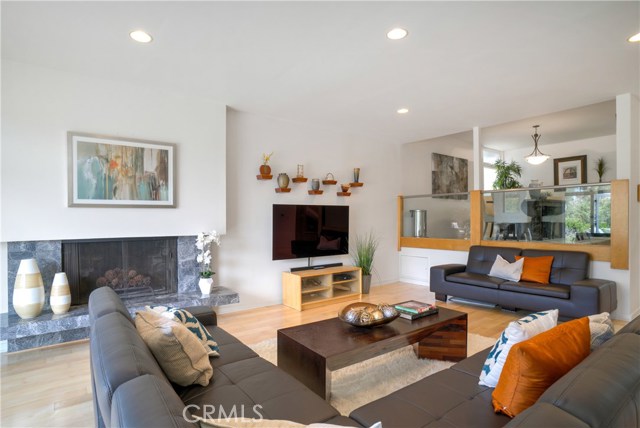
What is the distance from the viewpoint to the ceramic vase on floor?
299 cm

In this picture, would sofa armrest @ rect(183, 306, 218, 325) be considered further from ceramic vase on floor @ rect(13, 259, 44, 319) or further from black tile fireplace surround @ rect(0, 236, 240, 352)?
ceramic vase on floor @ rect(13, 259, 44, 319)

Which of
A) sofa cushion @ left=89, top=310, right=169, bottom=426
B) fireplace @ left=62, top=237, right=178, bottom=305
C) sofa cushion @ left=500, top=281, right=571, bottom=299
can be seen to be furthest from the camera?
sofa cushion @ left=500, top=281, right=571, bottom=299

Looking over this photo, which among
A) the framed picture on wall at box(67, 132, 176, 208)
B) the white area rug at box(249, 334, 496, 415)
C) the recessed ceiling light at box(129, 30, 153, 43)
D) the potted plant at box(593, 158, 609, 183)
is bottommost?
the white area rug at box(249, 334, 496, 415)

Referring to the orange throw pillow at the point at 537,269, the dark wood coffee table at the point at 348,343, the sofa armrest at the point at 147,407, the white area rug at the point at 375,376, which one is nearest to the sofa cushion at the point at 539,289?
the orange throw pillow at the point at 537,269

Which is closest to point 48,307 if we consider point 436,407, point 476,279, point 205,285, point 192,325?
point 205,285

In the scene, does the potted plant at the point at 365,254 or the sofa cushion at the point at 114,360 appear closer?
the sofa cushion at the point at 114,360

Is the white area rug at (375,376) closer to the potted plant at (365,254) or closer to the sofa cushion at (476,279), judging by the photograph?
the sofa cushion at (476,279)

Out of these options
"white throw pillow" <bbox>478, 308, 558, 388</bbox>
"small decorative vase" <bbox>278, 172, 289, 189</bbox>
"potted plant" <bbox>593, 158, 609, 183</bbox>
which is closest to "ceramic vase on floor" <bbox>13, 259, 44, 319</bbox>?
"small decorative vase" <bbox>278, 172, 289, 189</bbox>

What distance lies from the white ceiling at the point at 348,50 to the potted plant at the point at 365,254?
2356 millimetres

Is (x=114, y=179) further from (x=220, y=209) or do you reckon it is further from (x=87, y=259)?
(x=220, y=209)

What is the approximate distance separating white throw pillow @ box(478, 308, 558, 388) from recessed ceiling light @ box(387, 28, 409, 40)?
2110 mm

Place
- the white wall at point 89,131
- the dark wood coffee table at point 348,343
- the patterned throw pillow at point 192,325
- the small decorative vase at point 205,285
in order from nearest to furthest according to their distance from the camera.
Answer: the patterned throw pillow at point 192,325, the dark wood coffee table at point 348,343, the white wall at point 89,131, the small decorative vase at point 205,285

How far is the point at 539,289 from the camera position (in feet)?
12.9

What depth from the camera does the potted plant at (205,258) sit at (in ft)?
12.8
